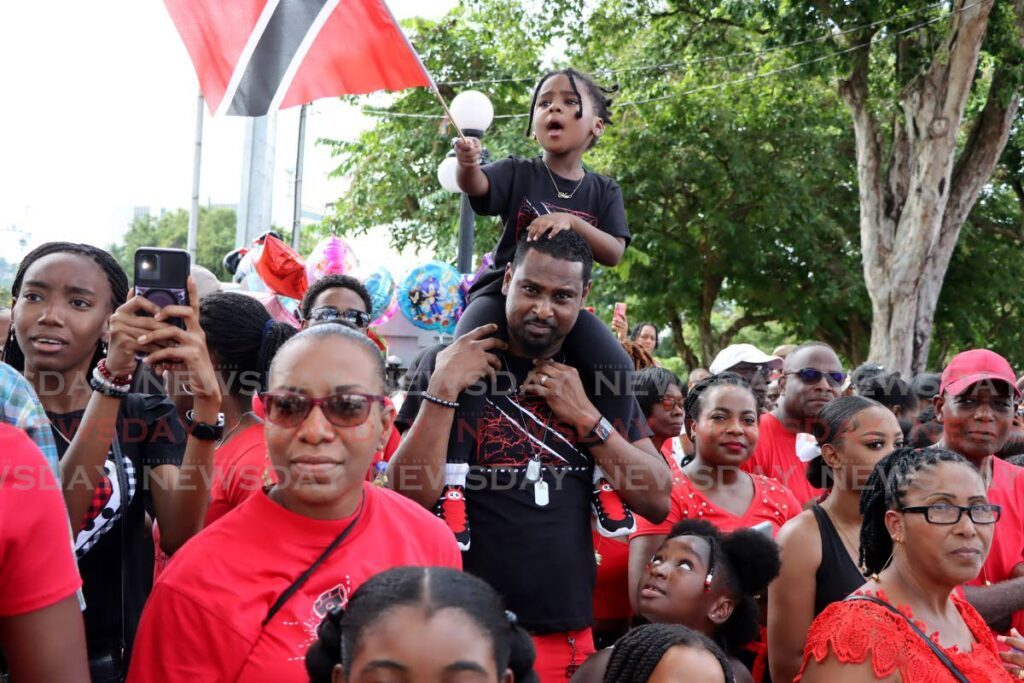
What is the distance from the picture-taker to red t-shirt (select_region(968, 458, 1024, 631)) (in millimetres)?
4199

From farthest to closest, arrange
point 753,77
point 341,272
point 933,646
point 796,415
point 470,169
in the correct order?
point 753,77
point 341,272
point 796,415
point 470,169
point 933,646

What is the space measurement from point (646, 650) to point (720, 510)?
4.99ft

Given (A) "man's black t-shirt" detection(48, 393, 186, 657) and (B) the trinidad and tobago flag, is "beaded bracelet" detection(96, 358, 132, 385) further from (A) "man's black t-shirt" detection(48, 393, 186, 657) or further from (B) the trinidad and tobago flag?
(B) the trinidad and tobago flag

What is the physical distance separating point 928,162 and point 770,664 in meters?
11.9

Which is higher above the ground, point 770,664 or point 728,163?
point 728,163

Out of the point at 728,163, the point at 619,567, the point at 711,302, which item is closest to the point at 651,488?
the point at 619,567

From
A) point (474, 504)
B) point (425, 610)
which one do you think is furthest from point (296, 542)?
point (474, 504)

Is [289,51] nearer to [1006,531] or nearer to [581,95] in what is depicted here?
[581,95]

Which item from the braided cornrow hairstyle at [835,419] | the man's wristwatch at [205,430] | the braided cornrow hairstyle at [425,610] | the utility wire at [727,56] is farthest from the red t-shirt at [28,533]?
the utility wire at [727,56]

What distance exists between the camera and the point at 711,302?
Result: 23109 millimetres

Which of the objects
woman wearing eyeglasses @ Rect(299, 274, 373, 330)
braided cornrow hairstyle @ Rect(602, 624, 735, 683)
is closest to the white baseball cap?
woman wearing eyeglasses @ Rect(299, 274, 373, 330)

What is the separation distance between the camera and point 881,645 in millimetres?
3006

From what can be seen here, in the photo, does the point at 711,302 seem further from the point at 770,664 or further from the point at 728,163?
the point at 770,664

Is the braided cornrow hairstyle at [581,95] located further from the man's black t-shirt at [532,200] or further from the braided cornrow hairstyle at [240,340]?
the braided cornrow hairstyle at [240,340]
